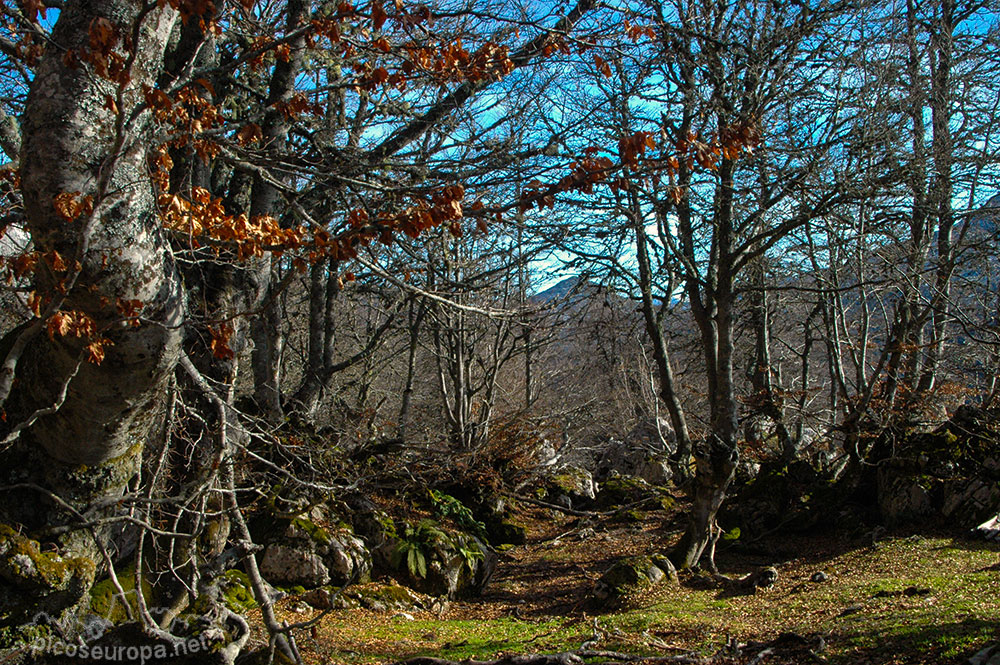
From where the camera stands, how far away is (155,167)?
4062mm

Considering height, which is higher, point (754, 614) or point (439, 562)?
point (439, 562)

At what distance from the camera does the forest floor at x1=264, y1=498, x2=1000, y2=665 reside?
164 inches

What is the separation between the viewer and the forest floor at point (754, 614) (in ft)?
13.7

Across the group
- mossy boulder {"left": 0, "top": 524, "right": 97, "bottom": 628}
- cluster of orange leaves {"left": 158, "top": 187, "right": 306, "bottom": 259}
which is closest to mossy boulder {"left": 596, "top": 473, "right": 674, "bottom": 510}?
mossy boulder {"left": 0, "top": 524, "right": 97, "bottom": 628}

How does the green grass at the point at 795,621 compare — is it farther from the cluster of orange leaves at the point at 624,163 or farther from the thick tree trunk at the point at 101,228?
the cluster of orange leaves at the point at 624,163

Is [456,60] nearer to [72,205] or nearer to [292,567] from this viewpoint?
[72,205]

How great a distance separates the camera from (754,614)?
5641mm

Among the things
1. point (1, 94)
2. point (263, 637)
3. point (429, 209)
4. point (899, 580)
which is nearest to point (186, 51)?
Result: point (1, 94)

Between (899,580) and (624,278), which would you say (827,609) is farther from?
(624,278)

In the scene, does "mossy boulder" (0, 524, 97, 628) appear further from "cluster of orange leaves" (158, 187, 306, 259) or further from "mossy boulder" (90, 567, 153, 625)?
"cluster of orange leaves" (158, 187, 306, 259)

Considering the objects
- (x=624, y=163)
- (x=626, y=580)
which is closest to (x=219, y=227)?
(x=624, y=163)

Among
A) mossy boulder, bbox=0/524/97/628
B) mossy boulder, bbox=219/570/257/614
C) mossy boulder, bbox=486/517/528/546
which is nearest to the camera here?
mossy boulder, bbox=0/524/97/628

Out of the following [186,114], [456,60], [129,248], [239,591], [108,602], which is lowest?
[239,591]

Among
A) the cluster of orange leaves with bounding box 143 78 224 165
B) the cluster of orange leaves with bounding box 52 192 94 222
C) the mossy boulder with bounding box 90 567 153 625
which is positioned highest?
the cluster of orange leaves with bounding box 143 78 224 165
